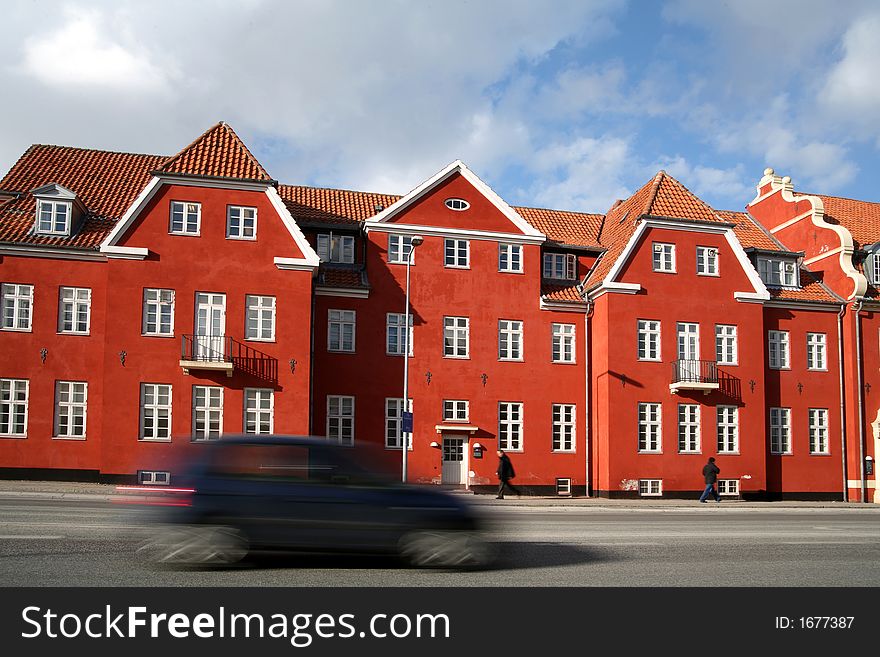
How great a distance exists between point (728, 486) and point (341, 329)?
1688cm

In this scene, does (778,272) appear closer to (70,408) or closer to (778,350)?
(778,350)

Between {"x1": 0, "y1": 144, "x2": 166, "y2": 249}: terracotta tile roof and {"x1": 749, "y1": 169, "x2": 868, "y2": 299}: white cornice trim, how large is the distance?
1149 inches

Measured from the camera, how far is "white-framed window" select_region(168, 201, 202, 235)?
30.7 metres

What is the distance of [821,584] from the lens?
1091 cm

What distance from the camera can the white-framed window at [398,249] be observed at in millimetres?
34125

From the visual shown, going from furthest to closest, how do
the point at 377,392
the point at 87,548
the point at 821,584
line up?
the point at 377,392
the point at 87,548
the point at 821,584

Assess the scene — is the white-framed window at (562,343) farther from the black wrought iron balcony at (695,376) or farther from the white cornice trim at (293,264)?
the white cornice trim at (293,264)

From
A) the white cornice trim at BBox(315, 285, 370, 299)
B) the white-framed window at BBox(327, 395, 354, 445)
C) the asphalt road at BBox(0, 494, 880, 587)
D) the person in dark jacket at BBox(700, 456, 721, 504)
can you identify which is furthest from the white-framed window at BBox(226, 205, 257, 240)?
the person in dark jacket at BBox(700, 456, 721, 504)

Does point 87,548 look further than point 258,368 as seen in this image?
No

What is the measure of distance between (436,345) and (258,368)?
724cm

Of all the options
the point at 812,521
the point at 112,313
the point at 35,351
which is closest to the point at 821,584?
the point at 812,521

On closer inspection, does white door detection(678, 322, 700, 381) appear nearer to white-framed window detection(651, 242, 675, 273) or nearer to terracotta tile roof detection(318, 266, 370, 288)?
white-framed window detection(651, 242, 675, 273)

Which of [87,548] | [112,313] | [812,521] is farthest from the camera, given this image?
[112,313]
